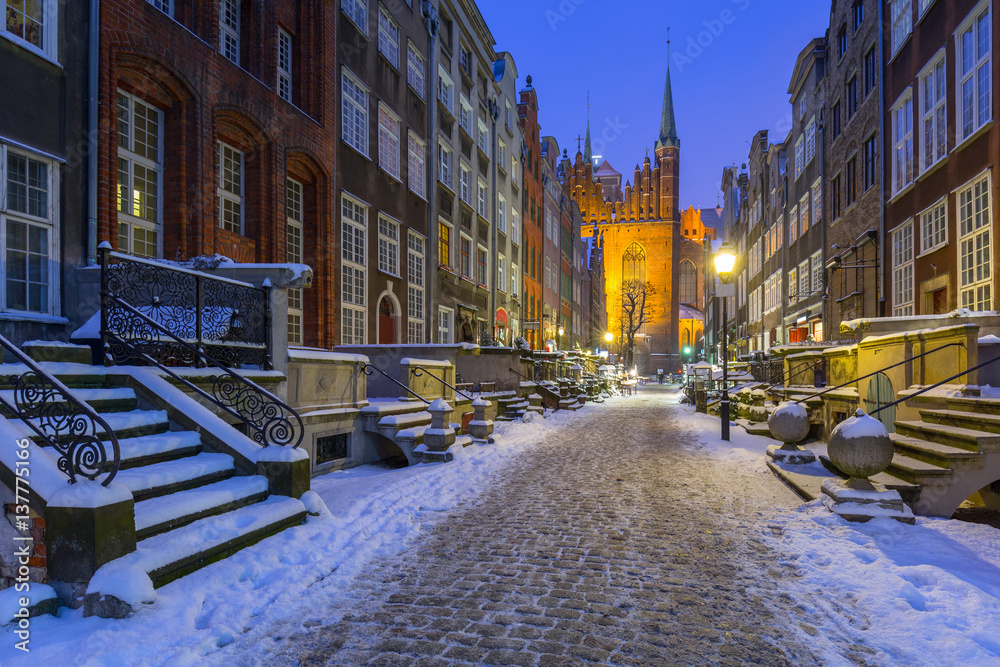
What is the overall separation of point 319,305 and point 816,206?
22.6m

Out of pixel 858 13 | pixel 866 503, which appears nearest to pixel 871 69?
pixel 858 13

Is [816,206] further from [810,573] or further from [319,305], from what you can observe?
[810,573]

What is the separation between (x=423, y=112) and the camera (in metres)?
20.9

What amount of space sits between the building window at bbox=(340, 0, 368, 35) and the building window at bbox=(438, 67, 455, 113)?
5.87 m

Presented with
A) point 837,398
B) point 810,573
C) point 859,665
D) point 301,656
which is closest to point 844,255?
point 837,398

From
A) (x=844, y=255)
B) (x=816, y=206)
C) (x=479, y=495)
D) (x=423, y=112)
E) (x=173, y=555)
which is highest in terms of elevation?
(x=423, y=112)

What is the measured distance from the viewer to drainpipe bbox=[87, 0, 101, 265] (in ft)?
27.5

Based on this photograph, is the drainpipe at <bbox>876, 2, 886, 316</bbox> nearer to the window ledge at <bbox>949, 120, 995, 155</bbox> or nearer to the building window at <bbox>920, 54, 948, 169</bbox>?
the building window at <bbox>920, 54, 948, 169</bbox>

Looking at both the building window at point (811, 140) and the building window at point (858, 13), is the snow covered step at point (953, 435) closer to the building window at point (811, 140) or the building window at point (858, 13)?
the building window at point (858, 13)

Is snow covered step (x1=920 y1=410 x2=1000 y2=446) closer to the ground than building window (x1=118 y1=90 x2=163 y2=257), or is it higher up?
closer to the ground

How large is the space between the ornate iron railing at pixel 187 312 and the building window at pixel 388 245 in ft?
32.0

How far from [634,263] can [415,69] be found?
62717mm

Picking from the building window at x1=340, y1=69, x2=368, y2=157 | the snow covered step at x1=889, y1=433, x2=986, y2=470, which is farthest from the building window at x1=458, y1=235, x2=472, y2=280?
the snow covered step at x1=889, y1=433, x2=986, y2=470

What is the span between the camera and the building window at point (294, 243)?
14078 mm
